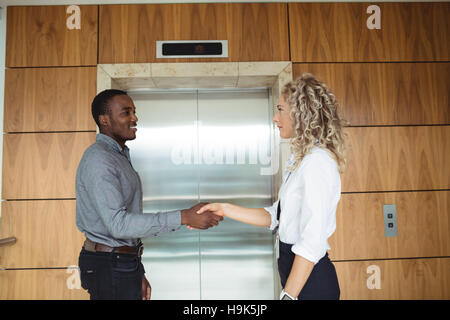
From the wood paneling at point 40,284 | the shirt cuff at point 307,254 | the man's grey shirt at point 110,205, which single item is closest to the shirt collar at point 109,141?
the man's grey shirt at point 110,205

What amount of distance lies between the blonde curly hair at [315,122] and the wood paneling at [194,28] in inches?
63.5

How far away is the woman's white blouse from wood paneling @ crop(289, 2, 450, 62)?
1.87m

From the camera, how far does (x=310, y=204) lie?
133 cm

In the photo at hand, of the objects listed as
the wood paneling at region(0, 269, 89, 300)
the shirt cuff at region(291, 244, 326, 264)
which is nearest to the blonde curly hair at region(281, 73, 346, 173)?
the shirt cuff at region(291, 244, 326, 264)

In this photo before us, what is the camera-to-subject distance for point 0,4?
2.97m

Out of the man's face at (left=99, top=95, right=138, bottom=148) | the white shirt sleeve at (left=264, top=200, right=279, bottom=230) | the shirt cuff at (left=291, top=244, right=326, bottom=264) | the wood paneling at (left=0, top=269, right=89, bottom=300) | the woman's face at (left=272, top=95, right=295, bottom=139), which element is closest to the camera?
the shirt cuff at (left=291, top=244, right=326, bottom=264)

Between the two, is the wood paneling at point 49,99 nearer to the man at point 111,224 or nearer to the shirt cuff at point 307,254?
the man at point 111,224

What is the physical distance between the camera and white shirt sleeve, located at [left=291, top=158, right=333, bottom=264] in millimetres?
1299

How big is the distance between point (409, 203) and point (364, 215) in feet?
1.49

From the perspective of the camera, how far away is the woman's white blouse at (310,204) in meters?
1.31

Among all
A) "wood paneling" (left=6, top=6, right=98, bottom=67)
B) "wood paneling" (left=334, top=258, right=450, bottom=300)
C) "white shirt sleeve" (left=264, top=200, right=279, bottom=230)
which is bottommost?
"wood paneling" (left=334, top=258, right=450, bottom=300)

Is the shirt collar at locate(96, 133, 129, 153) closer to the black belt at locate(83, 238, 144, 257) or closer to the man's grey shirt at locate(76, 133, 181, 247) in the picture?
the man's grey shirt at locate(76, 133, 181, 247)

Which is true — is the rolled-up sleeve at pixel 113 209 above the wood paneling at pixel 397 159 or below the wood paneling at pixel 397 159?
below

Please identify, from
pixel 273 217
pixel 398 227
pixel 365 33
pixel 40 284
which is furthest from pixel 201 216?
pixel 365 33
